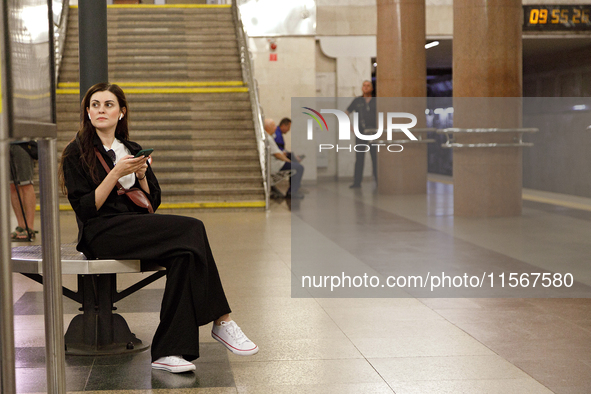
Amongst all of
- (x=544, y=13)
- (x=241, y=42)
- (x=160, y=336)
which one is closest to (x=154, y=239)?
(x=160, y=336)

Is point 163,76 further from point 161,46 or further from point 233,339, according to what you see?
point 233,339

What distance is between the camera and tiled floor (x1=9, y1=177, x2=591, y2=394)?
133 inches

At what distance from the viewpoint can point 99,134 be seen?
12.2ft

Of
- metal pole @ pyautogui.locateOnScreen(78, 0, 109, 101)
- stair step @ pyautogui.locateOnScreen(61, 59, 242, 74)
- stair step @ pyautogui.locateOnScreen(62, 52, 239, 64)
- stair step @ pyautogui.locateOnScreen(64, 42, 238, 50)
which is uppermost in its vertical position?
stair step @ pyautogui.locateOnScreen(64, 42, 238, 50)

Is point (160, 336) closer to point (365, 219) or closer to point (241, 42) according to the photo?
point (365, 219)

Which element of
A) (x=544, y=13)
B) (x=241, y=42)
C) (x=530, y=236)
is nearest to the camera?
(x=530, y=236)

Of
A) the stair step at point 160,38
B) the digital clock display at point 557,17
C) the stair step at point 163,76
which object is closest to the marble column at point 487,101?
the stair step at point 163,76

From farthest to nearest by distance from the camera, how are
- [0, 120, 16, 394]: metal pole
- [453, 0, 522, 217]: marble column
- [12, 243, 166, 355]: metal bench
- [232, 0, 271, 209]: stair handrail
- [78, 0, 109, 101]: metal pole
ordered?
1. [232, 0, 271, 209]: stair handrail
2. [453, 0, 522, 217]: marble column
3. [78, 0, 109, 101]: metal pole
4. [12, 243, 166, 355]: metal bench
5. [0, 120, 16, 394]: metal pole

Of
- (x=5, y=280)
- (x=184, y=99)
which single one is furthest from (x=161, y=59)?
(x=5, y=280)

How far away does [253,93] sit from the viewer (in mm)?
13102

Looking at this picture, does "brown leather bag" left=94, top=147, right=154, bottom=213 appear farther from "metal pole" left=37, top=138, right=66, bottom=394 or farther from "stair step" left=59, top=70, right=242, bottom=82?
"stair step" left=59, top=70, right=242, bottom=82

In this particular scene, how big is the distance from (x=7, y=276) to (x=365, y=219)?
4.74 m

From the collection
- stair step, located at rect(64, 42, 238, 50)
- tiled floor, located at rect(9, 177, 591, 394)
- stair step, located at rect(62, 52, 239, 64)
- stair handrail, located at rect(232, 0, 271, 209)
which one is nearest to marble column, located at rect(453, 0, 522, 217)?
tiled floor, located at rect(9, 177, 591, 394)

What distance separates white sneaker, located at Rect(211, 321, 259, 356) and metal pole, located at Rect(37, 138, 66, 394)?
128cm
